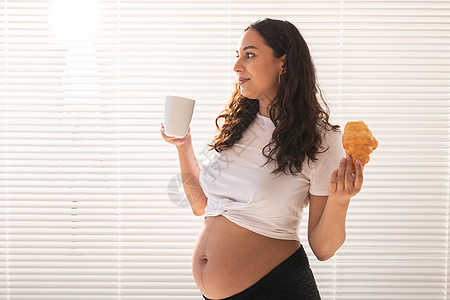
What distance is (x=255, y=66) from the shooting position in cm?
151

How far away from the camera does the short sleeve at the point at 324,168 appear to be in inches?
56.7

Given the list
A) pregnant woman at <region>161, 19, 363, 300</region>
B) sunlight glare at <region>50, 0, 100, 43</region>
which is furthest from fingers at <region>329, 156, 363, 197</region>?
sunlight glare at <region>50, 0, 100, 43</region>

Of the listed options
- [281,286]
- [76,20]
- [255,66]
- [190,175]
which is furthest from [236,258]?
[76,20]

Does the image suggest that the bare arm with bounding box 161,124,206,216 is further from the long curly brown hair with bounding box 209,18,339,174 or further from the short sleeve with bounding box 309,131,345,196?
the short sleeve with bounding box 309,131,345,196

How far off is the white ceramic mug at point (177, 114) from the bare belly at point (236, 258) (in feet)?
1.08

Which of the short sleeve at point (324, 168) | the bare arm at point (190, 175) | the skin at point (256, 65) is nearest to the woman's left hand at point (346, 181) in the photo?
the short sleeve at point (324, 168)

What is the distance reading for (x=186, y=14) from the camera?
7.13 feet

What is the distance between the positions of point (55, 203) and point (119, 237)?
13.6 inches

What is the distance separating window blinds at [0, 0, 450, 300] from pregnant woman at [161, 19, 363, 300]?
655mm

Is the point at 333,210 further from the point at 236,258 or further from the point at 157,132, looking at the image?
the point at 157,132

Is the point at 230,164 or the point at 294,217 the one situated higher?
the point at 230,164

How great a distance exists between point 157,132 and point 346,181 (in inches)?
45.1

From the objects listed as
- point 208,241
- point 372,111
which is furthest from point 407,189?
point 208,241

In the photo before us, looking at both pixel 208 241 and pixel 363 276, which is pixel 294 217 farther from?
pixel 363 276
